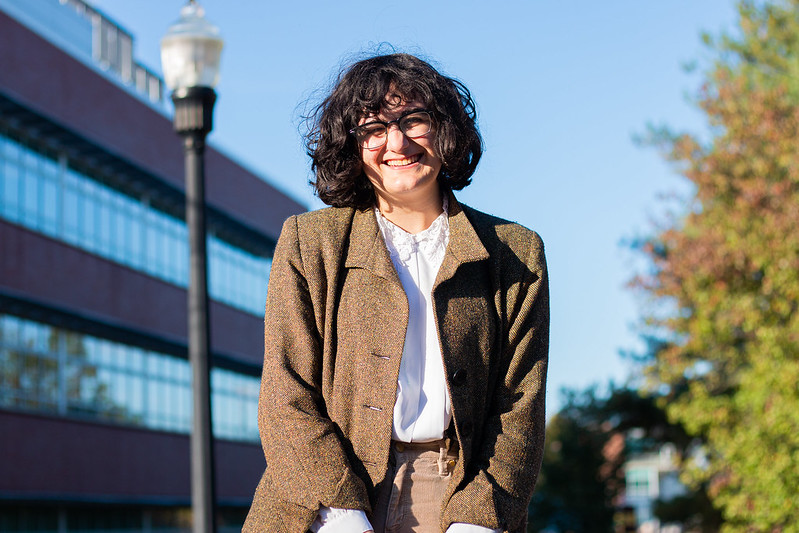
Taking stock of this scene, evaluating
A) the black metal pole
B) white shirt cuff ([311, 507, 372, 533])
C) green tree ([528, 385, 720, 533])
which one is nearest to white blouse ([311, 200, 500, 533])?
white shirt cuff ([311, 507, 372, 533])

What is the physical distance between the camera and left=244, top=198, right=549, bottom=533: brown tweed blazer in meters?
2.75

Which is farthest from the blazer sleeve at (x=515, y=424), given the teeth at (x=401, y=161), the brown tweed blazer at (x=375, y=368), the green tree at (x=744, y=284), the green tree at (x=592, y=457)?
the green tree at (x=592, y=457)

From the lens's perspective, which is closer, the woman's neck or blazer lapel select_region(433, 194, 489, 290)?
blazer lapel select_region(433, 194, 489, 290)

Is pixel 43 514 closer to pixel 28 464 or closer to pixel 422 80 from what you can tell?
pixel 28 464

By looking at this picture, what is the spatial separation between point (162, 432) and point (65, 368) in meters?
4.28

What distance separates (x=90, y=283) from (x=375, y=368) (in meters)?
21.5

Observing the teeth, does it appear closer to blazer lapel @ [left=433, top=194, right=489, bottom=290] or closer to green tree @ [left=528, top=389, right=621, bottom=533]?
blazer lapel @ [left=433, top=194, right=489, bottom=290]

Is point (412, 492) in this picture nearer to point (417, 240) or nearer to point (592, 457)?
point (417, 240)

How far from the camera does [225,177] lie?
31203mm

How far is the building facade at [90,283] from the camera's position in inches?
809

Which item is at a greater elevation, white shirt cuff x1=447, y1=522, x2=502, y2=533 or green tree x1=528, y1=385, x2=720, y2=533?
green tree x1=528, y1=385, x2=720, y2=533

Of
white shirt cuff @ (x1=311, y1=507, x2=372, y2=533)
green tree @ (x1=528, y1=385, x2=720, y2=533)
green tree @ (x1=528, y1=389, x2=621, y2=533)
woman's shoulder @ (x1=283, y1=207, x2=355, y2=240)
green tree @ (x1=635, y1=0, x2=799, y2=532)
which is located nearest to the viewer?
white shirt cuff @ (x1=311, y1=507, x2=372, y2=533)

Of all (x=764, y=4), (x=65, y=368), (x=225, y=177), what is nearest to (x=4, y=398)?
(x=65, y=368)

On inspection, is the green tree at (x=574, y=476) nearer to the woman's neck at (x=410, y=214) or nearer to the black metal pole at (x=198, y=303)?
the black metal pole at (x=198, y=303)
